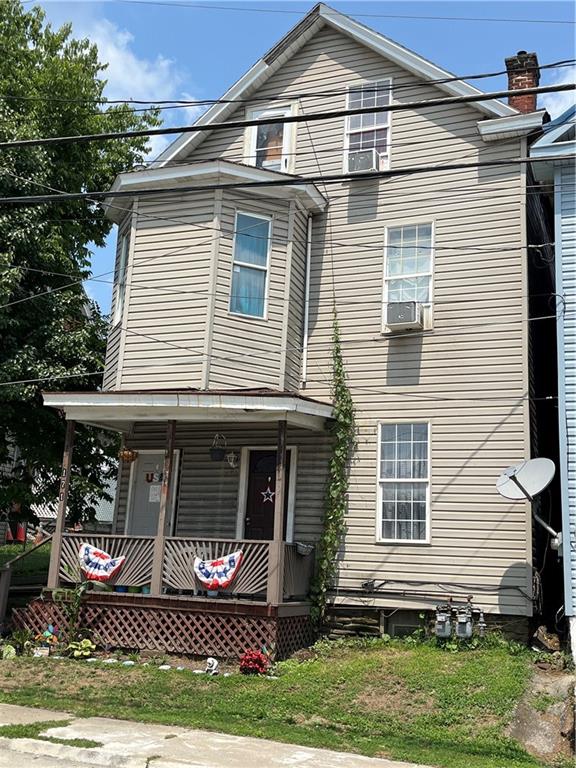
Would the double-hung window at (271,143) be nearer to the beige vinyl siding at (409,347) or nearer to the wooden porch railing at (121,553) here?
the beige vinyl siding at (409,347)

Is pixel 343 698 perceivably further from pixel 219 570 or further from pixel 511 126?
pixel 511 126

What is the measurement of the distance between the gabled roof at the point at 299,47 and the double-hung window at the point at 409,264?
245cm

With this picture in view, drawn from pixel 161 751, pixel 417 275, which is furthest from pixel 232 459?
pixel 161 751

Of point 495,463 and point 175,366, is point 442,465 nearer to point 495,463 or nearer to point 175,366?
point 495,463

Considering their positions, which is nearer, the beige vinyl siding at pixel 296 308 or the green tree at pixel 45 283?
the beige vinyl siding at pixel 296 308

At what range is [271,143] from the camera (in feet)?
52.2

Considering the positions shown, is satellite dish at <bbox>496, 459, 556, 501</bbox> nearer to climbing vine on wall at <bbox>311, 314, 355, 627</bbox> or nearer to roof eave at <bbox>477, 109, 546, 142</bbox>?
climbing vine on wall at <bbox>311, 314, 355, 627</bbox>

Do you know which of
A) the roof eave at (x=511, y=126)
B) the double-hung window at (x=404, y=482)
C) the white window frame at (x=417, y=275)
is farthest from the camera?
the white window frame at (x=417, y=275)

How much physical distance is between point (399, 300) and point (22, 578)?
36.1ft

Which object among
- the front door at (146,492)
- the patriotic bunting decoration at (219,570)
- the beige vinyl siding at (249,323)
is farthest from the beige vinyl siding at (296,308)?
the patriotic bunting decoration at (219,570)

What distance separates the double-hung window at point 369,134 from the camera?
14.7 m

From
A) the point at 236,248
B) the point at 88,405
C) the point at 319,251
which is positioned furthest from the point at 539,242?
the point at 88,405

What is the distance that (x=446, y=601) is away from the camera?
40.9 ft

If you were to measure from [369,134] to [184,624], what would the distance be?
9.52 metres
